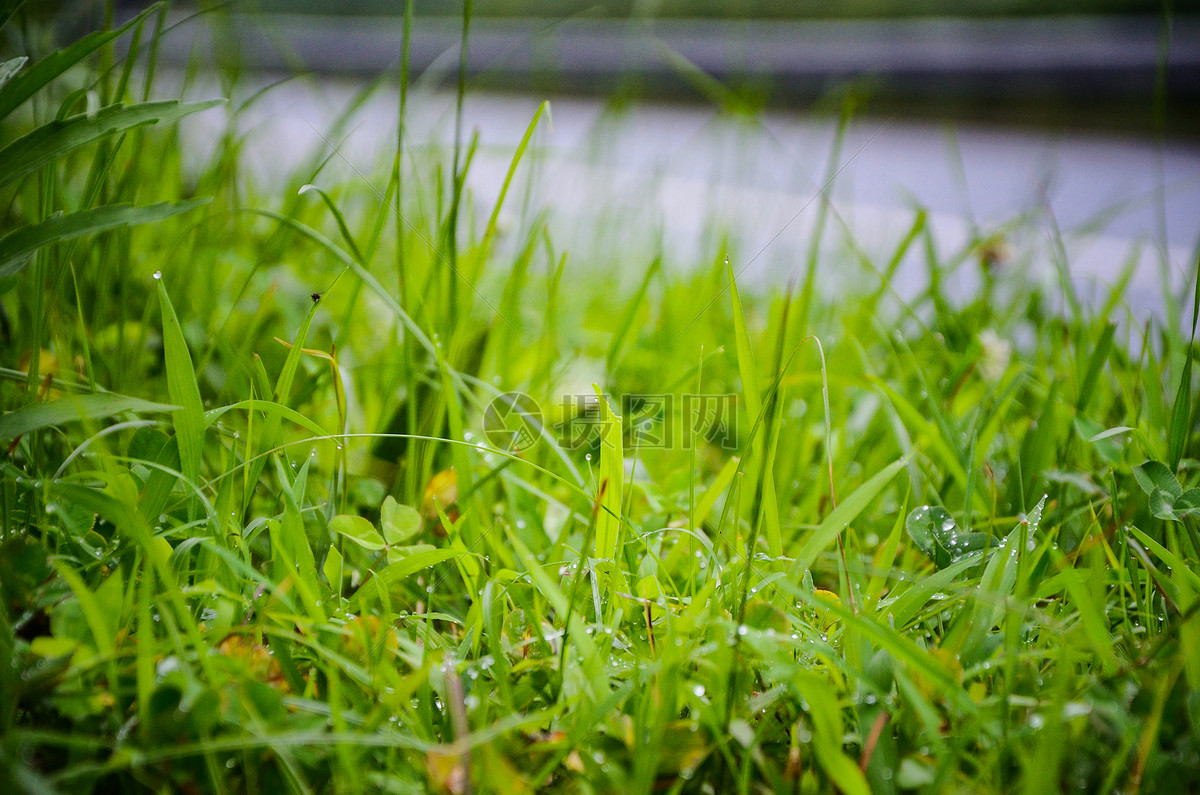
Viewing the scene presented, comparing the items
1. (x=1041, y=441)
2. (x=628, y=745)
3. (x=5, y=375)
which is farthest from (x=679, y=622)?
(x=5, y=375)

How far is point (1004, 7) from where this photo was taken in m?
3.03

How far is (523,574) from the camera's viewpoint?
20.2 inches

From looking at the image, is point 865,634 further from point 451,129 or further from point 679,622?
point 451,129

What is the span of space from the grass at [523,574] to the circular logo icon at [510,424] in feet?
0.05

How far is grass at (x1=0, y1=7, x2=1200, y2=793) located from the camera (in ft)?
1.28

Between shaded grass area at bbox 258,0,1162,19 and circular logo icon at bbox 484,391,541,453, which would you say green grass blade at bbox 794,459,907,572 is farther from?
shaded grass area at bbox 258,0,1162,19

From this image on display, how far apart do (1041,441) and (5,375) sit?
92 centimetres

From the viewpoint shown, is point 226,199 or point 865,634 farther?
point 226,199

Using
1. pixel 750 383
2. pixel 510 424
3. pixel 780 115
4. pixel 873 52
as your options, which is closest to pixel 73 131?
pixel 510 424

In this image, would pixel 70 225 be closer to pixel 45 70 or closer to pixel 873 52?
pixel 45 70

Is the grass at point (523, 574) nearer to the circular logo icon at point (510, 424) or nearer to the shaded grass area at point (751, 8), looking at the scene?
the circular logo icon at point (510, 424)

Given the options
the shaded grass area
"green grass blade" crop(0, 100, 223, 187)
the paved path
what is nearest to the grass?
"green grass blade" crop(0, 100, 223, 187)

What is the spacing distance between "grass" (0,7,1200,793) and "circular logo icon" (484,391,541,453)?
1 centimetres

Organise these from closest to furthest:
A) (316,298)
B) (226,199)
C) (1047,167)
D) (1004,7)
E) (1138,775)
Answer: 1. (1138,775)
2. (316,298)
3. (226,199)
4. (1047,167)
5. (1004,7)
